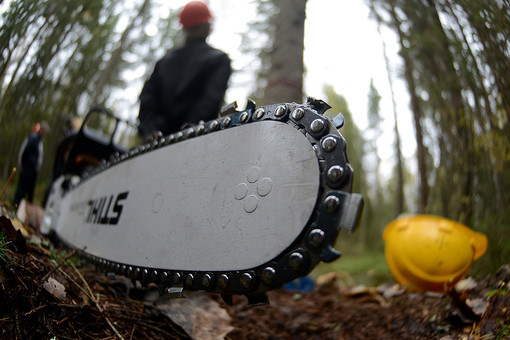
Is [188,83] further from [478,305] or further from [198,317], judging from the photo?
[478,305]

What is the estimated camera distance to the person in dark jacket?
1664 millimetres

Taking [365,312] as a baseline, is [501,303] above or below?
above

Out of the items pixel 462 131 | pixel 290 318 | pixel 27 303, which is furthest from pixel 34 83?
pixel 462 131

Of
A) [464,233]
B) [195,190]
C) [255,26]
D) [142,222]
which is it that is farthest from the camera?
[255,26]

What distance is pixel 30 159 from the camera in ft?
7.34

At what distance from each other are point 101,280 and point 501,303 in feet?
4.39

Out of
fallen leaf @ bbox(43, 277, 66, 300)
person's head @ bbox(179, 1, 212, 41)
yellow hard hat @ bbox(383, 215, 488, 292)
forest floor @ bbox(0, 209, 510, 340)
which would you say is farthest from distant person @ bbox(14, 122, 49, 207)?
yellow hard hat @ bbox(383, 215, 488, 292)

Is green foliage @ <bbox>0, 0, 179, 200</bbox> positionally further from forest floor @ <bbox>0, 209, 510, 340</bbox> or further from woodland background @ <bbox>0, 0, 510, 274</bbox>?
forest floor @ <bbox>0, 209, 510, 340</bbox>

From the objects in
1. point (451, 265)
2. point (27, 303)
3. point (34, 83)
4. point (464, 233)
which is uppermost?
point (34, 83)

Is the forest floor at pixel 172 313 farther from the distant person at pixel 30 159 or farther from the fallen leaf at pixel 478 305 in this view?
the distant person at pixel 30 159

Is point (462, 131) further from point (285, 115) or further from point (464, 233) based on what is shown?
point (285, 115)

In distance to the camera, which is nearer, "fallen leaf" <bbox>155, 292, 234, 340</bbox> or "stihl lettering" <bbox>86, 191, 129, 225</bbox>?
"fallen leaf" <bbox>155, 292, 234, 340</bbox>

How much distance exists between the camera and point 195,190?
0.95m

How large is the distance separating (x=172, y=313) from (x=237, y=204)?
55 centimetres
